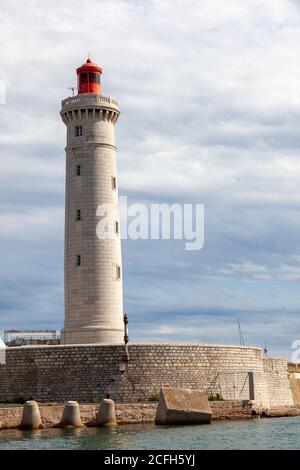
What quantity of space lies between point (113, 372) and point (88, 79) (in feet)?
48.3

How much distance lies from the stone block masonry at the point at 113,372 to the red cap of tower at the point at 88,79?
13031 mm

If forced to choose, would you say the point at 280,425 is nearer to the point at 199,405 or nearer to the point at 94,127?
the point at 199,405

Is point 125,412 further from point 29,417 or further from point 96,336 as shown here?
point 96,336

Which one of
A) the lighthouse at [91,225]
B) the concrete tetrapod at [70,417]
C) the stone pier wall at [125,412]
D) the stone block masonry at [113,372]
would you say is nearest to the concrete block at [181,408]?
the stone pier wall at [125,412]

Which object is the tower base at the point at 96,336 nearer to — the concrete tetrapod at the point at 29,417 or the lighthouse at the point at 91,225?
the lighthouse at the point at 91,225

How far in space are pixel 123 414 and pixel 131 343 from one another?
208 inches

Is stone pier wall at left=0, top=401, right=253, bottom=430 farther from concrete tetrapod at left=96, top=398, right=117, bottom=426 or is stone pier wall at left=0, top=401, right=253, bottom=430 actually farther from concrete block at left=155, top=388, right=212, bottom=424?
concrete block at left=155, top=388, right=212, bottom=424

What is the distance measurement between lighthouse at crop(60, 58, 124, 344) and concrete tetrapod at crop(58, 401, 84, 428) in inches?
375

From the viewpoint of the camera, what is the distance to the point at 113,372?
39.4 m

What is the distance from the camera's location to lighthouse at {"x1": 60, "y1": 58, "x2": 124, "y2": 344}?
42750 millimetres

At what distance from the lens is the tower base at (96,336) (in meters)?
42.5
